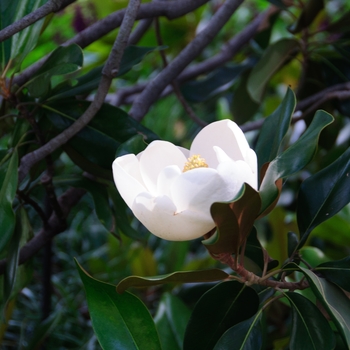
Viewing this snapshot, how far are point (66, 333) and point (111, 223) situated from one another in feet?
3.00

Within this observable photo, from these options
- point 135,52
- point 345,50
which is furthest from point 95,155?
point 345,50

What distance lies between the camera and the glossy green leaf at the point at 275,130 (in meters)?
0.61

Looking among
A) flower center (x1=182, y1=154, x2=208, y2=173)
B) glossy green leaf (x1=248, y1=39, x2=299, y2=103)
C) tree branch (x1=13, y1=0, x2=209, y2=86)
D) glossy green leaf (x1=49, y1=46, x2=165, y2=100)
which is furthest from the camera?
glossy green leaf (x1=248, y1=39, x2=299, y2=103)

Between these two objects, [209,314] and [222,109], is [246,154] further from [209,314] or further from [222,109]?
[222,109]

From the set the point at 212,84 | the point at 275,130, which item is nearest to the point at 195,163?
the point at 275,130

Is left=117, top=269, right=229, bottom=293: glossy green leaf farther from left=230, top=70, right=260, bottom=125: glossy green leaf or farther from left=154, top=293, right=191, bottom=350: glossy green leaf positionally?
left=230, top=70, right=260, bottom=125: glossy green leaf

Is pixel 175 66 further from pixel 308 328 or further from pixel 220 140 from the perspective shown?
pixel 308 328

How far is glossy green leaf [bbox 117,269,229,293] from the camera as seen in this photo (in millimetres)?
511

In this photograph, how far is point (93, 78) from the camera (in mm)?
830

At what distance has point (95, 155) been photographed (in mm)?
777

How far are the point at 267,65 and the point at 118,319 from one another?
2.31 ft

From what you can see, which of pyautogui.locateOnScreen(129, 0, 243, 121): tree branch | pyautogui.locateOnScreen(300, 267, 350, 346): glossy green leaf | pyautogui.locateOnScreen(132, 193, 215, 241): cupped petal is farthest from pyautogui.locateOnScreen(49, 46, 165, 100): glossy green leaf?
pyautogui.locateOnScreen(300, 267, 350, 346): glossy green leaf

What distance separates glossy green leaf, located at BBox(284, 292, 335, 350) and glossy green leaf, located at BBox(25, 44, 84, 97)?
0.43 m

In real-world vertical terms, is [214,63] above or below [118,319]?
above
